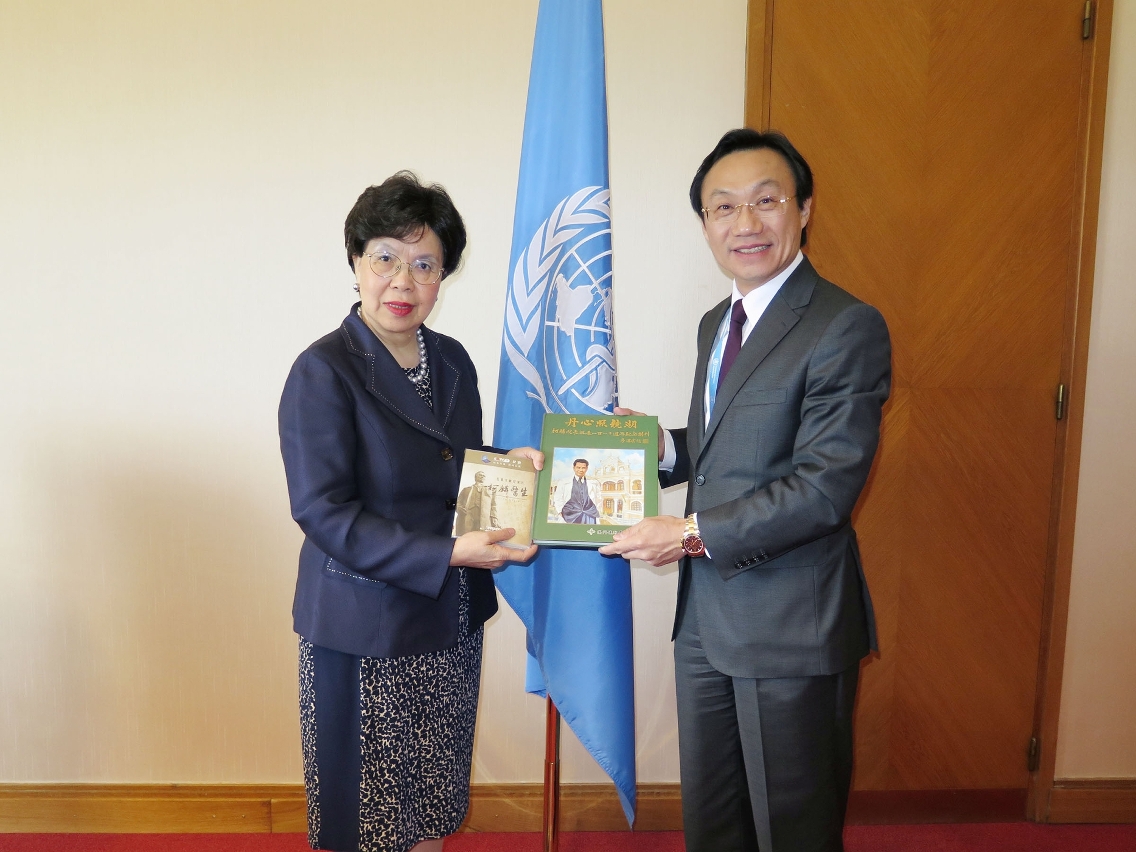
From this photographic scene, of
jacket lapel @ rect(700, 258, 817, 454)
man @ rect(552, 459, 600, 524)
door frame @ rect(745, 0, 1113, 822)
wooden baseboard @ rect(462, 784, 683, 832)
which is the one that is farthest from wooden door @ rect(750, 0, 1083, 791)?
man @ rect(552, 459, 600, 524)

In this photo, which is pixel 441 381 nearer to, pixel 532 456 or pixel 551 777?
pixel 532 456

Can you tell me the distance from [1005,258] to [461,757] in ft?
7.20

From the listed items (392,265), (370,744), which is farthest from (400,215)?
(370,744)

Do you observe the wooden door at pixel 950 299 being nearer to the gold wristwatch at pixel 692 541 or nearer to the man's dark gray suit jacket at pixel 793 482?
the man's dark gray suit jacket at pixel 793 482

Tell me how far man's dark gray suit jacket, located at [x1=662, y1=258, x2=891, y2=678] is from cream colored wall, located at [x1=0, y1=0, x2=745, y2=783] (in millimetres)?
961

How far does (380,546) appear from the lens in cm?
158

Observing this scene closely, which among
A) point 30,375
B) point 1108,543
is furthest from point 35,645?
point 1108,543

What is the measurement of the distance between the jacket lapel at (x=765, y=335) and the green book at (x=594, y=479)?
0.16 metres

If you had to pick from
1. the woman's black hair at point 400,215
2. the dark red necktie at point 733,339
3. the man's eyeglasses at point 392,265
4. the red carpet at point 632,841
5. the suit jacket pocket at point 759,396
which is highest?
the woman's black hair at point 400,215

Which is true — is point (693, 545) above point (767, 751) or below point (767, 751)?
above

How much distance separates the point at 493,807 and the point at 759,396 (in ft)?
5.98

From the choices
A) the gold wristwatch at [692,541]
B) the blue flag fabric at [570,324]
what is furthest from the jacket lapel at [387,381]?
the gold wristwatch at [692,541]

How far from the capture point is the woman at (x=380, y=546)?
1598 mm

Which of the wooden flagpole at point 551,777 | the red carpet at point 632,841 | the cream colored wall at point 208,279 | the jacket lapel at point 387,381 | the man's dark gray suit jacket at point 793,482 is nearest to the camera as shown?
the man's dark gray suit jacket at point 793,482
